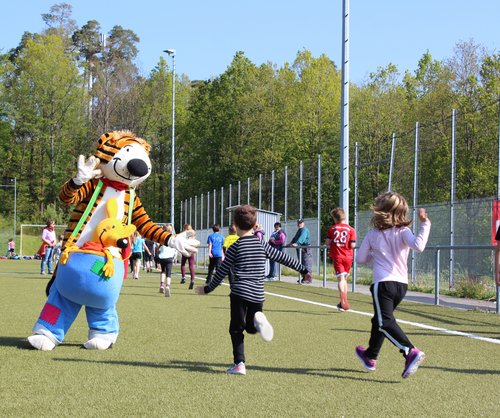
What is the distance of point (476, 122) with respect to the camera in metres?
24.2

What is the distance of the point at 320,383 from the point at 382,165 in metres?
22.5

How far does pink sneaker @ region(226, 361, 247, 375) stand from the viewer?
6.70m

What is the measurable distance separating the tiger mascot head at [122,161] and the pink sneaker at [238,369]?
262cm

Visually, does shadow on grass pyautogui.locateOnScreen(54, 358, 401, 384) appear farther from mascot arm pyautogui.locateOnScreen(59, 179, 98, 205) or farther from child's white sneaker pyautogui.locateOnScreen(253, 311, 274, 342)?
mascot arm pyautogui.locateOnScreen(59, 179, 98, 205)

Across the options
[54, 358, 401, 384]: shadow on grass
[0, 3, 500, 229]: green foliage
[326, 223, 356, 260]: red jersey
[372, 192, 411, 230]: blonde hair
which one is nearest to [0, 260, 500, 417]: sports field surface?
[54, 358, 401, 384]: shadow on grass

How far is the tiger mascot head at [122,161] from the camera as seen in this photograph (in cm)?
842

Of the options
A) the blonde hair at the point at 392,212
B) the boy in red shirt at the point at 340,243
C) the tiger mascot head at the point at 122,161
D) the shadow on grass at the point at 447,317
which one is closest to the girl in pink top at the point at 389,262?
the blonde hair at the point at 392,212

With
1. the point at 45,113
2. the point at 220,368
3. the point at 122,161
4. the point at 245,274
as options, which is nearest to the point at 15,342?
the point at 122,161

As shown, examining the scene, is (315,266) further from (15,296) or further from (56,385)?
(56,385)

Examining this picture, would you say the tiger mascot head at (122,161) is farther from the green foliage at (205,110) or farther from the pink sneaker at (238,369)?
the green foliage at (205,110)

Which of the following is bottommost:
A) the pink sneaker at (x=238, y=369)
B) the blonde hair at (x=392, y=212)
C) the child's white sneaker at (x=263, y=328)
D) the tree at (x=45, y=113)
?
the pink sneaker at (x=238, y=369)

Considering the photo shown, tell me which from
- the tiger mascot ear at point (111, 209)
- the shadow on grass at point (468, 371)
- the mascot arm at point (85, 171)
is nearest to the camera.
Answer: the shadow on grass at point (468, 371)

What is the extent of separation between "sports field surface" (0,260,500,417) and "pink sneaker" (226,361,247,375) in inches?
3.7

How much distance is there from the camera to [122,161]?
8.45m
